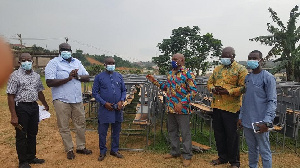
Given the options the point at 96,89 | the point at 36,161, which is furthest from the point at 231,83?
the point at 36,161

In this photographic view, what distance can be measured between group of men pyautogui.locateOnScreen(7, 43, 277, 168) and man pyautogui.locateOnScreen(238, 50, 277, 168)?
0.01 metres

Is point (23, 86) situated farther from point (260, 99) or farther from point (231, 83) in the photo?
point (260, 99)

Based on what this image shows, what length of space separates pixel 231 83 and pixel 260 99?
2.46 ft

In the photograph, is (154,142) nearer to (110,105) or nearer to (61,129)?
(110,105)

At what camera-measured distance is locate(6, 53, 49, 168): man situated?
13.6ft

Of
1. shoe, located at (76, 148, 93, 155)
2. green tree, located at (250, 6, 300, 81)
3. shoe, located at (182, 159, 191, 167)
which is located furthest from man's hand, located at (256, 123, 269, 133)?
green tree, located at (250, 6, 300, 81)

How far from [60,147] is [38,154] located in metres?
0.49

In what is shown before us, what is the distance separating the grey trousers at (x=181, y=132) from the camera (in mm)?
4625

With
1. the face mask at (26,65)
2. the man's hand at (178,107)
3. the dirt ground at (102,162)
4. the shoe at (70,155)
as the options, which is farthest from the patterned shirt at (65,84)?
the man's hand at (178,107)

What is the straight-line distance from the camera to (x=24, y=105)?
13.9 feet

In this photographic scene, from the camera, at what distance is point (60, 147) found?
216 inches

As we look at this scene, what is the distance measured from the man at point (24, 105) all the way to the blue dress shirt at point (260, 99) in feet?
11.2

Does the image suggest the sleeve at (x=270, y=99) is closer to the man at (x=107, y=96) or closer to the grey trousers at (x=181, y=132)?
the grey trousers at (x=181, y=132)

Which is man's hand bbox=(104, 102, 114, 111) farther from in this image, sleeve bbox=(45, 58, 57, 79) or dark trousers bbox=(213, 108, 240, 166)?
dark trousers bbox=(213, 108, 240, 166)
